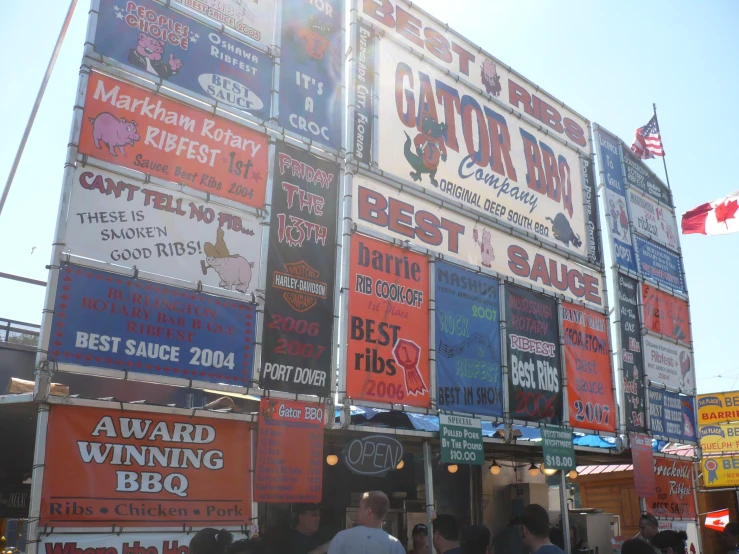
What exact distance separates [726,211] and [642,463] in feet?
24.8

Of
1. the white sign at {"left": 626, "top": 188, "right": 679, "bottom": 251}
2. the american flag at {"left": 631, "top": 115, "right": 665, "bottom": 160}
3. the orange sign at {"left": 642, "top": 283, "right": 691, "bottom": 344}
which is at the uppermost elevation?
the american flag at {"left": 631, "top": 115, "right": 665, "bottom": 160}

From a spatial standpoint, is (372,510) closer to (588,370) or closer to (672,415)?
(588,370)

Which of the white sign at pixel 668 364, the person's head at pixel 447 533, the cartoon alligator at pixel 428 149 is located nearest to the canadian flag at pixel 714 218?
the white sign at pixel 668 364

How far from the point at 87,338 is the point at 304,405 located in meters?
3.25

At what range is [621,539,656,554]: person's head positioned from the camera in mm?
6492

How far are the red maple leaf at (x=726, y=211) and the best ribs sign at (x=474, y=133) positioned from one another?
13.8 ft

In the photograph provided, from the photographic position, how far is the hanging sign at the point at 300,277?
11.1 m

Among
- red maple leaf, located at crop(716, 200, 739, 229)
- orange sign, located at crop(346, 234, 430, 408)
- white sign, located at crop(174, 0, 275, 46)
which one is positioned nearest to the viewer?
white sign, located at crop(174, 0, 275, 46)

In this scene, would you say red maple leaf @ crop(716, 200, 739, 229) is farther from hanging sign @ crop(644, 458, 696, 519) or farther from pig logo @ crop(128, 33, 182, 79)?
pig logo @ crop(128, 33, 182, 79)

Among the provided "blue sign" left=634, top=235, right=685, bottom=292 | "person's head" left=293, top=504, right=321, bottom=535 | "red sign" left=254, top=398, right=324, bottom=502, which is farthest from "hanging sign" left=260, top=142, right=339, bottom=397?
"blue sign" left=634, top=235, right=685, bottom=292

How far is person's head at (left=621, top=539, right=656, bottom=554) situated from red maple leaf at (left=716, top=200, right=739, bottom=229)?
15.5m

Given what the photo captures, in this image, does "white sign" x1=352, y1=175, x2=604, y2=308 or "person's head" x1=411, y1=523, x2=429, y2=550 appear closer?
"person's head" x1=411, y1=523, x2=429, y2=550

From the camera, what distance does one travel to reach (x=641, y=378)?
17.9 m

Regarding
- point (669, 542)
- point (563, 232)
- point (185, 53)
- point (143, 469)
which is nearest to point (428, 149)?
point (563, 232)
